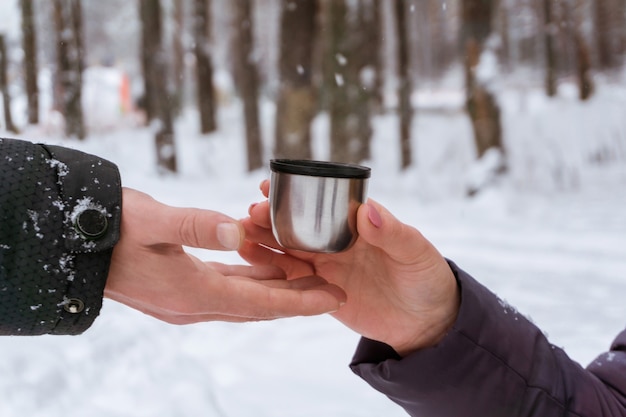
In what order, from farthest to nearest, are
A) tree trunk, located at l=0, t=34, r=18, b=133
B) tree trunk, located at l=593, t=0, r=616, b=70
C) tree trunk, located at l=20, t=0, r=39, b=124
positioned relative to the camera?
1. tree trunk, located at l=593, t=0, r=616, b=70
2. tree trunk, located at l=20, t=0, r=39, b=124
3. tree trunk, located at l=0, t=34, r=18, b=133

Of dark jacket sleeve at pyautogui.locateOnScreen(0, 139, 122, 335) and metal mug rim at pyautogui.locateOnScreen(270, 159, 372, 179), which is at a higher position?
metal mug rim at pyautogui.locateOnScreen(270, 159, 372, 179)

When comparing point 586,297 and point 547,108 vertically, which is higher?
point 547,108

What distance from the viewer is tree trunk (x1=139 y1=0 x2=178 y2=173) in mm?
8625

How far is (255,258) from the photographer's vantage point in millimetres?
1418

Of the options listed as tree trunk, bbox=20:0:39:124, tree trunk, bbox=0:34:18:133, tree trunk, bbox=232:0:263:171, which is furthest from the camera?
tree trunk, bbox=232:0:263:171

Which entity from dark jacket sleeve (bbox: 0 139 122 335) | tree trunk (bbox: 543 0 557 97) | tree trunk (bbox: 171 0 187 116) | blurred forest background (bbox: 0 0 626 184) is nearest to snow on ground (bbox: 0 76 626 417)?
dark jacket sleeve (bbox: 0 139 122 335)

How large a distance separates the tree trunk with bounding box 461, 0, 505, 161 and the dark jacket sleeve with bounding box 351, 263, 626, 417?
5359 millimetres

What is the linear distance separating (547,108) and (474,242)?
827cm

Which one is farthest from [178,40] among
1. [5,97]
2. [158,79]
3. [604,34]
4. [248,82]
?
[5,97]

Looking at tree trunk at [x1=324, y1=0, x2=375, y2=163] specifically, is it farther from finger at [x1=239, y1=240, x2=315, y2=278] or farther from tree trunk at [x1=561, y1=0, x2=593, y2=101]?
tree trunk at [x1=561, y1=0, x2=593, y2=101]

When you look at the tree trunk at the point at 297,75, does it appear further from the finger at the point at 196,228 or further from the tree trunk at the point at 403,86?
the finger at the point at 196,228

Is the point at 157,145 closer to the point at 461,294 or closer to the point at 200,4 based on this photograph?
→ the point at 200,4

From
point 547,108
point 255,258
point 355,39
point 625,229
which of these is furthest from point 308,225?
point 547,108

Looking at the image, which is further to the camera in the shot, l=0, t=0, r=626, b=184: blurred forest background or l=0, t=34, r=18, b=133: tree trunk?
l=0, t=0, r=626, b=184: blurred forest background
